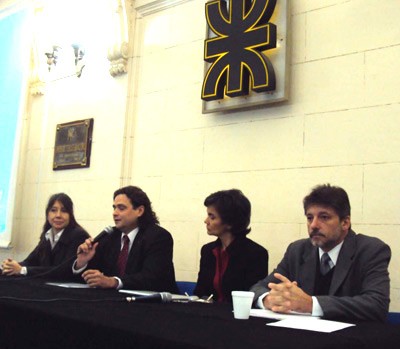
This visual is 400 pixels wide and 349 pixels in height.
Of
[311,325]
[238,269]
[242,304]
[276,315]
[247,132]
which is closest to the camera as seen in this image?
[311,325]

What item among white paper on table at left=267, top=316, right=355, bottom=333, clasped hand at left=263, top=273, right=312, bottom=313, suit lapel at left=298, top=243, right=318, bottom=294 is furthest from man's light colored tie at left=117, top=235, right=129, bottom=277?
white paper on table at left=267, top=316, right=355, bottom=333

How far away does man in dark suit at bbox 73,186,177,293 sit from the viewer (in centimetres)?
329

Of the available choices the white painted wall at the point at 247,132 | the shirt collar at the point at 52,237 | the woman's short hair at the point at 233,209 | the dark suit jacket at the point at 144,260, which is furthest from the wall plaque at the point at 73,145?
the woman's short hair at the point at 233,209

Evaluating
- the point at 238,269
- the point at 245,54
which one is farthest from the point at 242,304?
the point at 245,54

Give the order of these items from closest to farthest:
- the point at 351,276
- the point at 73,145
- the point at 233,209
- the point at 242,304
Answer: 1. the point at 242,304
2. the point at 351,276
3. the point at 233,209
4. the point at 73,145

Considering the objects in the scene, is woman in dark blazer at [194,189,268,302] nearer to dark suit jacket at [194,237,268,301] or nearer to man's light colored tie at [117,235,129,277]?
dark suit jacket at [194,237,268,301]

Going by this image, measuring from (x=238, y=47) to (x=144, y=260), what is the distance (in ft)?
5.79

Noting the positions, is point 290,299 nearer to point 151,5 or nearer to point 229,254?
point 229,254

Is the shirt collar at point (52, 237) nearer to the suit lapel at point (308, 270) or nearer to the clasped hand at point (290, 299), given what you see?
the suit lapel at point (308, 270)

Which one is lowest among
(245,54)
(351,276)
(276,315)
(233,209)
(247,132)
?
(276,315)

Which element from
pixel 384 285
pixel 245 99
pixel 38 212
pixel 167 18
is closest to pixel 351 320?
pixel 384 285

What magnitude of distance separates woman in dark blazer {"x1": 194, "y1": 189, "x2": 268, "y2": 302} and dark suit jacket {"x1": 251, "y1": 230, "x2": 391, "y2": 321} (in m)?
0.41

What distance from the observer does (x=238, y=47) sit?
413 cm

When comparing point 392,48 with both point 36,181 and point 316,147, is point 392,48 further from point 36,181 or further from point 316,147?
point 36,181
